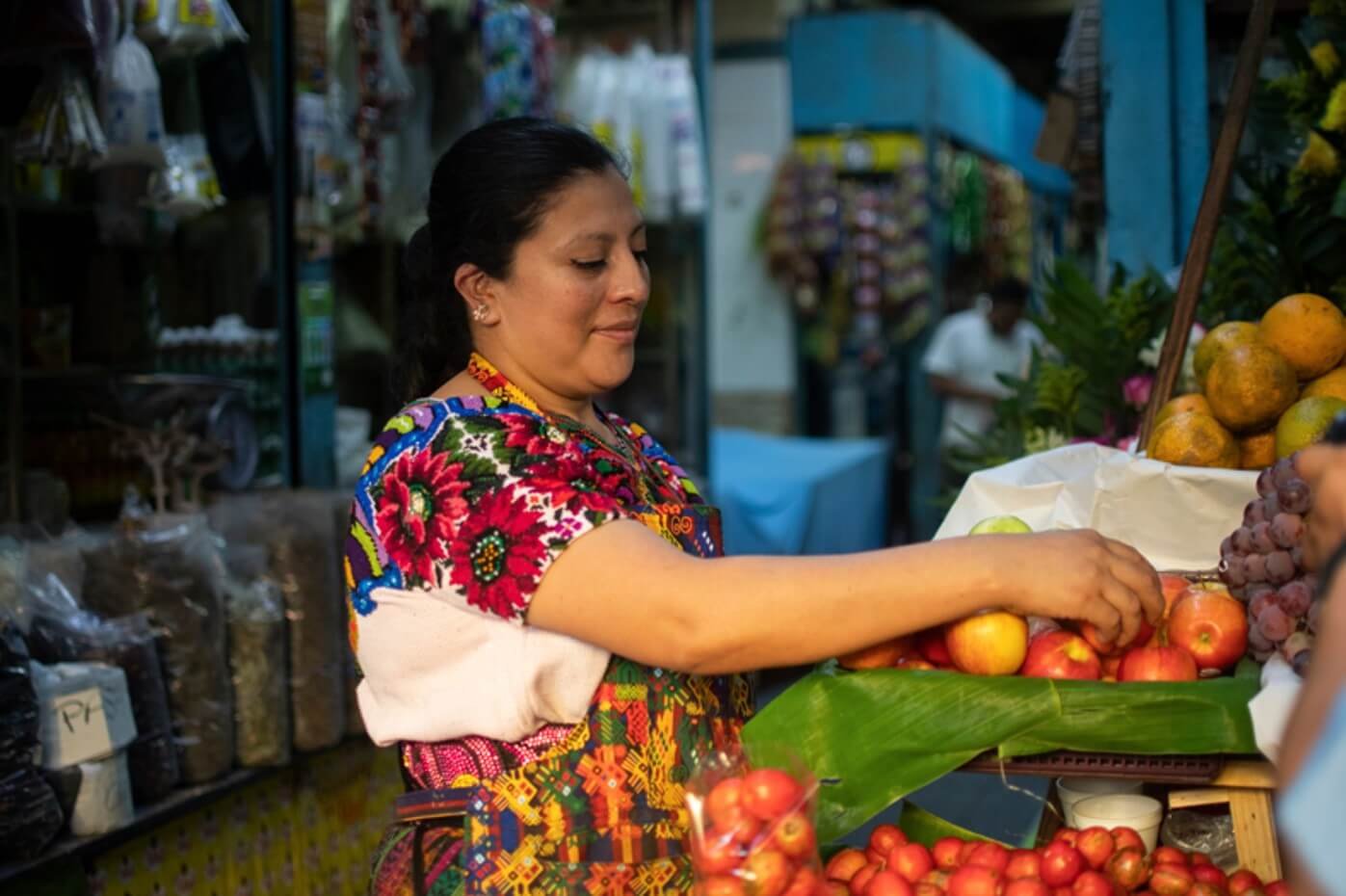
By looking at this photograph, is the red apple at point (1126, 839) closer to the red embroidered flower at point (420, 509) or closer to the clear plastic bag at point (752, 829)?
the clear plastic bag at point (752, 829)

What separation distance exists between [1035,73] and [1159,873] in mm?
19463

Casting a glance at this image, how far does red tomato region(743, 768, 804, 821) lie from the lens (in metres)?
1.70

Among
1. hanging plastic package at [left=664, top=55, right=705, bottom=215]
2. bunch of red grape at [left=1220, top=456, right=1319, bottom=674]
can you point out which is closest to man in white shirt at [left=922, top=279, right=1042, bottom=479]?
hanging plastic package at [left=664, top=55, right=705, bottom=215]

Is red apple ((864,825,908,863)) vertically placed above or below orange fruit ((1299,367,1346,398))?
below

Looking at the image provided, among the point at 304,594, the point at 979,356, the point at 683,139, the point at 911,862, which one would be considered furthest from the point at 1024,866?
the point at 979,356

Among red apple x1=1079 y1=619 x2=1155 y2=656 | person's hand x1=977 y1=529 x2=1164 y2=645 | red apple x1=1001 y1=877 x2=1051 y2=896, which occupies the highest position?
person's hand x1=977 y1=529 x2=1164 y2=645

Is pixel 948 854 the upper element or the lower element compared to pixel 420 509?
lower

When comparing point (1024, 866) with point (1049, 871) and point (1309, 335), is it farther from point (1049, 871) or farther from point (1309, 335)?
point (1309, 335)

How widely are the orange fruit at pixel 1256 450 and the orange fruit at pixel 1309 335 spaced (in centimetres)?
12

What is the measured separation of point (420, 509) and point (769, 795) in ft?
1.71

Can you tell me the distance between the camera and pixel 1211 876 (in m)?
2.00

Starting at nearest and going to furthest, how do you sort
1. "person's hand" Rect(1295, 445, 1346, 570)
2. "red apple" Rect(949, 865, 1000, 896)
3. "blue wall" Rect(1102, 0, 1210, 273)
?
1. "person's hand" Rect(1295, 445, 1346, 570)
2. "red apple" Rect(949, 865, 1000, 896)
3. "blue wall" Rect(1102, 0, 1210, 273)

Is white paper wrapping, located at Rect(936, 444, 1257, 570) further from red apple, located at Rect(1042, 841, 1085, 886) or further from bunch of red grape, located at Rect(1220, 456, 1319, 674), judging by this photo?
red apple, located at Rect(1042, 841, 1085, 886)

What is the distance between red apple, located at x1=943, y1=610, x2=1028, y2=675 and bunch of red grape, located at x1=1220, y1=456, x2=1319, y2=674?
29cm
